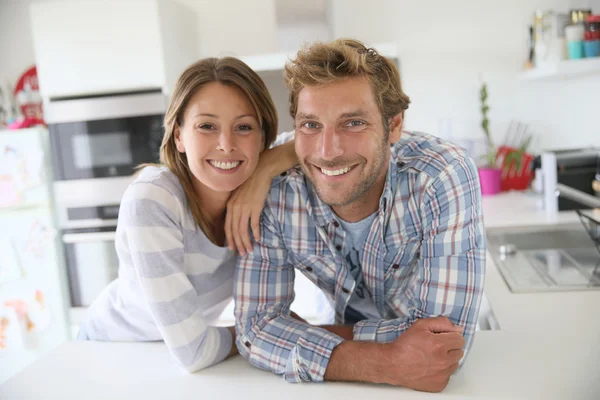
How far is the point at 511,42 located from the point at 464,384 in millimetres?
2286

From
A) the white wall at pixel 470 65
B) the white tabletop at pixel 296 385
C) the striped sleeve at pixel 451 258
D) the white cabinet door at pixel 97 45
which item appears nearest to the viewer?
the white tabletop at pixel 296 385

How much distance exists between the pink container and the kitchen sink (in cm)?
69

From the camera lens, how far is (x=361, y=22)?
276 centimetres

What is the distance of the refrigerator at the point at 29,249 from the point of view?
261 centimetres

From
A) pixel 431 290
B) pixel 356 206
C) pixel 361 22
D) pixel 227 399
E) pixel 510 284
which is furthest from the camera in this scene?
pixel 361 22

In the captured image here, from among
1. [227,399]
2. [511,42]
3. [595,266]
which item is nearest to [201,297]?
[227,399]

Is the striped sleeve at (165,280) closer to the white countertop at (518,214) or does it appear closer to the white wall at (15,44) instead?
the white countertop at (518,214)

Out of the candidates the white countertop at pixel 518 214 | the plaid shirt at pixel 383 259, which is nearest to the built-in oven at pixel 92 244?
the plaid shirt at pixel 383 259

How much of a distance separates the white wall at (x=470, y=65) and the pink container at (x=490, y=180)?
0.96ft

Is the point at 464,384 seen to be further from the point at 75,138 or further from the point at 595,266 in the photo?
the point at 75,138

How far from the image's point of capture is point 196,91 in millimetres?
1148

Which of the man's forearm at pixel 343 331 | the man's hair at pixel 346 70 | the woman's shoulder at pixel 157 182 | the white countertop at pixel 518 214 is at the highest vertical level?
the man's hair at pixel 346 70

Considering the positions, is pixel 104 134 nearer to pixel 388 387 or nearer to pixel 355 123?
pixel 355 123

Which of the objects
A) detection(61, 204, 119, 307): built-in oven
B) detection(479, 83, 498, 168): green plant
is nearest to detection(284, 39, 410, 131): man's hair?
detection(479, 83, 498, 168): green plant
